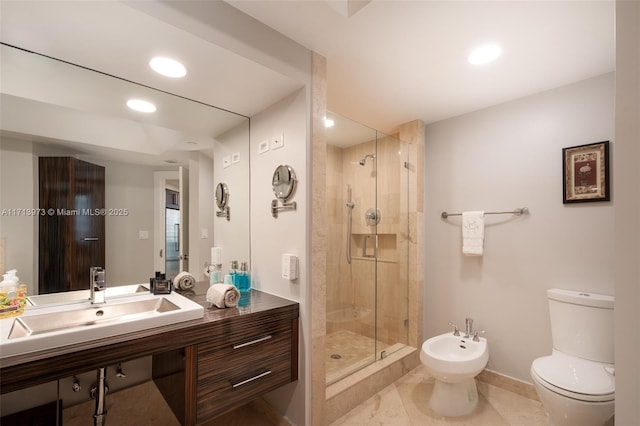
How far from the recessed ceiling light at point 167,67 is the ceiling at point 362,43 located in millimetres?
46

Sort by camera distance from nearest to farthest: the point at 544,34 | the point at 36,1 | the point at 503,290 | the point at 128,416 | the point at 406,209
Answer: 1. the point at 36,1
2. the point at 544,34
3. the point at 128,416
4. the point at 503,290
5. the point at 406,209

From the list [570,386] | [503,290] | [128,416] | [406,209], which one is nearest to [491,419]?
[570,386]

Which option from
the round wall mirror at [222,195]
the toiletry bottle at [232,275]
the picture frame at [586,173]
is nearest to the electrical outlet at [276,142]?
the round wall mirror at [222,195]

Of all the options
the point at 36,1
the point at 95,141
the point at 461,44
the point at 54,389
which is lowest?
the point at 54,389

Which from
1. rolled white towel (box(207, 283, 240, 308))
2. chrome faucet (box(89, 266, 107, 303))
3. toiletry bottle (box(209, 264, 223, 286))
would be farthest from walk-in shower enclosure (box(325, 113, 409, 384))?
chrome faucet (box(89, 266, 107, 303))

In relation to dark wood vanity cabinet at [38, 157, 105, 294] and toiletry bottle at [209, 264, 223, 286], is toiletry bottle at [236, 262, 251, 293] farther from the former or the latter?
dark wood vanity cabinet at [38, 157, 105, 294]

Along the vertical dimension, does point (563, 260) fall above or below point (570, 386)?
above

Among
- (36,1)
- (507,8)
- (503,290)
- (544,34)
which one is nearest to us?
(36,1)

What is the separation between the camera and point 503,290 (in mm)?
2336

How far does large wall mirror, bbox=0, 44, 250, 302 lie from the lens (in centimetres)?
140

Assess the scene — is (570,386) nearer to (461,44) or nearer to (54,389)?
(461,44)

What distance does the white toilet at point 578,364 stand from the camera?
4.85 feet

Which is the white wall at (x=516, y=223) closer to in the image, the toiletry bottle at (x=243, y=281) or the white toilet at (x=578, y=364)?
the white toilet at (x=578, y=364)

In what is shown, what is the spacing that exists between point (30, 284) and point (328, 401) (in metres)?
1.76
